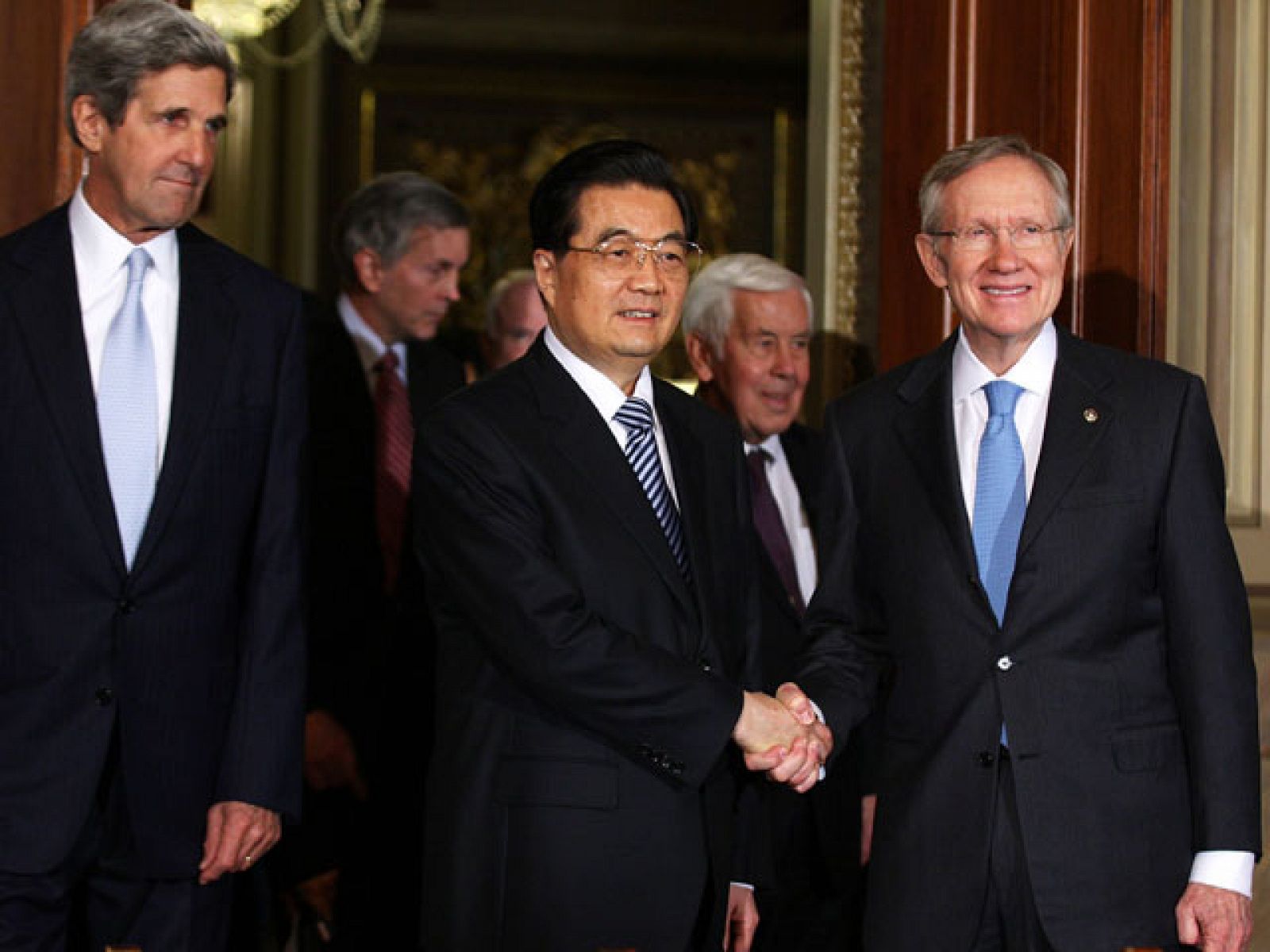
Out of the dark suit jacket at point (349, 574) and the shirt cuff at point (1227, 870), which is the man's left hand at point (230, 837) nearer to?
the dark suit jacket at point (349, 574)

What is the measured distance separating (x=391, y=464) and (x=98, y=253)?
1.46m

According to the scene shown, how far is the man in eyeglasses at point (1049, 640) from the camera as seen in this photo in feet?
8.19

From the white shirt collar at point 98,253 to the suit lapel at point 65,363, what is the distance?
0.08ft

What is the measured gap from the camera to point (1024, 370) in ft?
8.83

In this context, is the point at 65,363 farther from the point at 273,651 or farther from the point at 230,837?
the point at 230,837

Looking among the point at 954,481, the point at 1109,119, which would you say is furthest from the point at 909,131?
the point at 954,481

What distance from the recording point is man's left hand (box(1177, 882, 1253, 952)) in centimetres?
246

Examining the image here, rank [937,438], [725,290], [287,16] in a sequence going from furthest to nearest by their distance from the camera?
→ [287,16] < [725,290] < [937,438]

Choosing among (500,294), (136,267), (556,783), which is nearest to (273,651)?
(556,783)

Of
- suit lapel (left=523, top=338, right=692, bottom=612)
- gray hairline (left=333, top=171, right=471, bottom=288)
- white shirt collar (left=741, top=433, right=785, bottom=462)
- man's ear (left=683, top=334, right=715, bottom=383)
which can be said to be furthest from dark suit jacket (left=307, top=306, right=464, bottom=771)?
suit lapel (left=523, top=338, right=692, bottom=612)

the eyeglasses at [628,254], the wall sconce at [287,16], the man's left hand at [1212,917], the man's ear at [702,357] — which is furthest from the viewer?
the wall sconce at [287,16]

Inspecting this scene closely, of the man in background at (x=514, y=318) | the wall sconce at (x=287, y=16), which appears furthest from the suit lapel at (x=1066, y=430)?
the wall sconce at (x=287, y=16)

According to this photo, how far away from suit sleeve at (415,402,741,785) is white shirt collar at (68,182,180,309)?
0.52m

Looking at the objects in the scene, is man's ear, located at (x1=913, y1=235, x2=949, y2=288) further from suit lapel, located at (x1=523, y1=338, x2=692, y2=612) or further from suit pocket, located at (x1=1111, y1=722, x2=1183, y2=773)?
suit pocket, located at (x1=1111, y1=722, x2=1183, y2=773)
